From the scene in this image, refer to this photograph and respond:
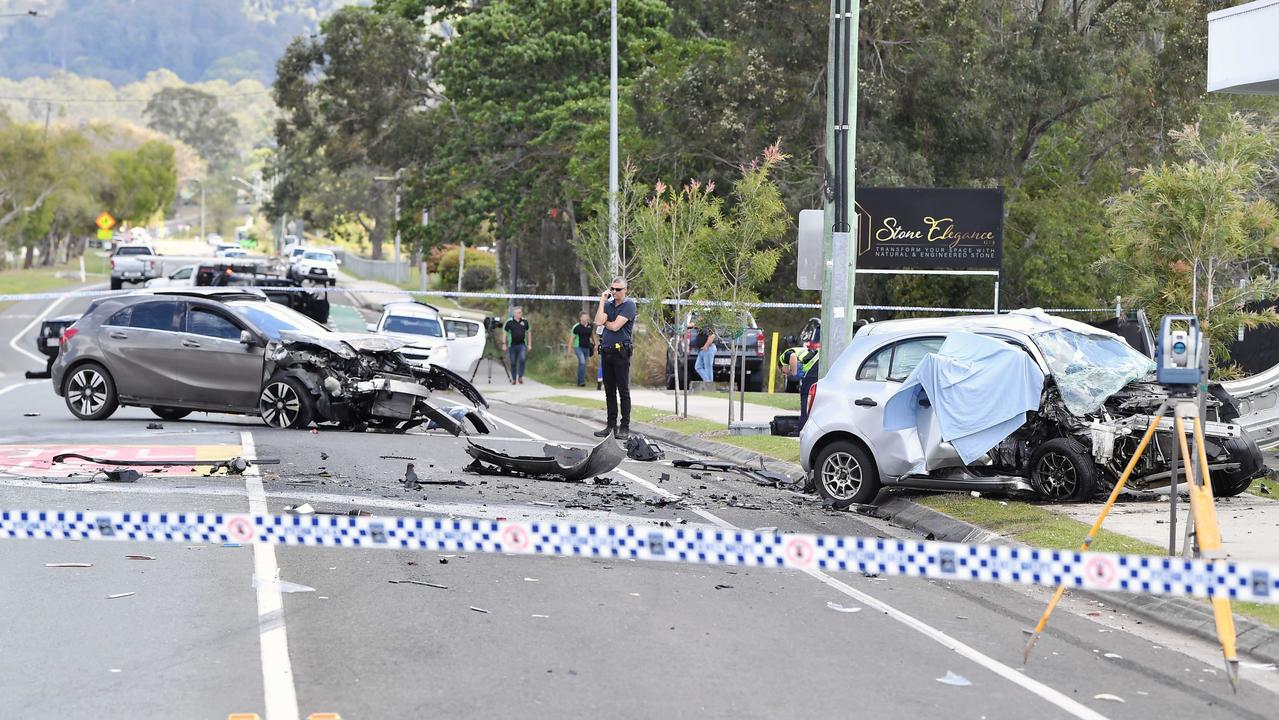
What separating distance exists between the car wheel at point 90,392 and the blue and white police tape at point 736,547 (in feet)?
37.6

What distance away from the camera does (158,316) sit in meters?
18.2

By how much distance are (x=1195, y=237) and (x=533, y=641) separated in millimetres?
11554

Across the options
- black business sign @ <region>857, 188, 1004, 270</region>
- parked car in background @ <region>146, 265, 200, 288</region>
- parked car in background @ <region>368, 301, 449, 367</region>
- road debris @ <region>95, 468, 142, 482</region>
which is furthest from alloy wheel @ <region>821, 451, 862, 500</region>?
parked car in background @ <region>146, 265, 200, 288</region>

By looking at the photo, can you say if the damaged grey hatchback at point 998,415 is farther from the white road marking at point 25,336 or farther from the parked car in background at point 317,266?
the parked car in background at point 317,266

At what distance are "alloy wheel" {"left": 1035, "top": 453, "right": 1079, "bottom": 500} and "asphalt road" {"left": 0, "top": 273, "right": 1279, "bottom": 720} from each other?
5.63ft

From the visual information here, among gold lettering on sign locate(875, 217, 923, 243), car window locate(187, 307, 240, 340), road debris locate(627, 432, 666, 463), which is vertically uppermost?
gold lettering on sign locate(875, 217, 923, 243)

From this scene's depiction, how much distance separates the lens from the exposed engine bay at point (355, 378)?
17.3 meters

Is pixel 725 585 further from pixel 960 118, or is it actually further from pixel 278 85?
pixel 278 85

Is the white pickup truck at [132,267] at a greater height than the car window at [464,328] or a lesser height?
greater

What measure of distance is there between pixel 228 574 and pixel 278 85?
148ft

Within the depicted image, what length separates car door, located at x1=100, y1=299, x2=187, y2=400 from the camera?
709 inches

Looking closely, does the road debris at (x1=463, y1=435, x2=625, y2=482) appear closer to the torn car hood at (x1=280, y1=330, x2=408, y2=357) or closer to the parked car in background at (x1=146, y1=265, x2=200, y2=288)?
the torn car hood at (x1=280, y1=330, x2=408, y2=357)

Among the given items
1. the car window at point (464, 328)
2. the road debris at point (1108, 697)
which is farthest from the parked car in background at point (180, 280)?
the road debris at point (1108, 697)

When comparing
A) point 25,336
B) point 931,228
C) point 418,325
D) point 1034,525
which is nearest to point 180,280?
point 25,336
